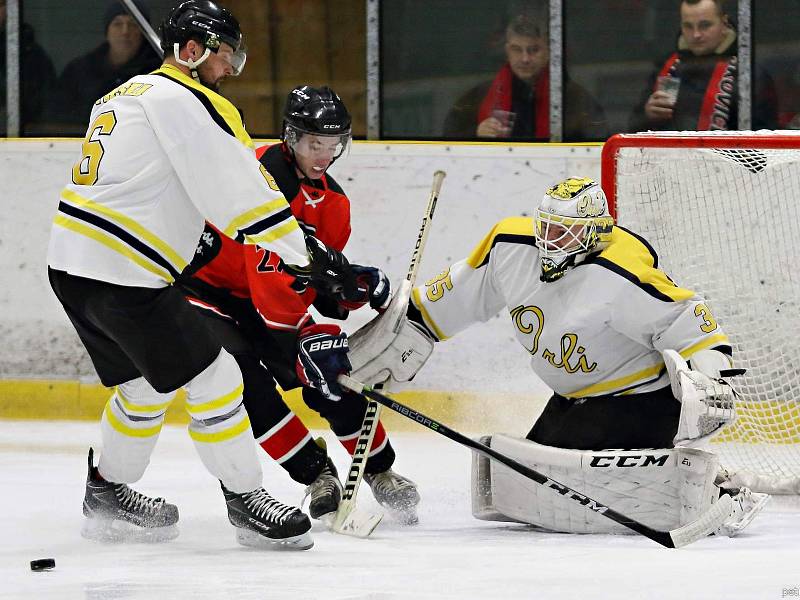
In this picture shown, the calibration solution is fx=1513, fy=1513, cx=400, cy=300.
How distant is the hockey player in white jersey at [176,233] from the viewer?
290cm

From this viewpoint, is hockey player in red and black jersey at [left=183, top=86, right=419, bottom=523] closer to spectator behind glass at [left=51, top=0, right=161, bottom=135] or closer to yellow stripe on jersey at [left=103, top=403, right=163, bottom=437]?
yellow stripe on jersey at [left=103, top=403, right=163, bottom=437]

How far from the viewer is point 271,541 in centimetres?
304

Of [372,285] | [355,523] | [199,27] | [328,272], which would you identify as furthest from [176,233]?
[355,523]

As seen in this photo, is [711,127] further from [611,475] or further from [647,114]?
[611,475]

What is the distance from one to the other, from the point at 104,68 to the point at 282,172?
2.16 m

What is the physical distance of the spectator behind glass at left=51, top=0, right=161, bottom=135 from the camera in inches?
211

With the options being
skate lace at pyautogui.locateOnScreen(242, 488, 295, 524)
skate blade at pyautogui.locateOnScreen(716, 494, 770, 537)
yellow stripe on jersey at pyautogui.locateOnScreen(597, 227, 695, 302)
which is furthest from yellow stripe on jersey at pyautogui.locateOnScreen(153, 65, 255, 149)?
skate blade at pyautogui.locateOnScreen(716, 494, 770, 537)

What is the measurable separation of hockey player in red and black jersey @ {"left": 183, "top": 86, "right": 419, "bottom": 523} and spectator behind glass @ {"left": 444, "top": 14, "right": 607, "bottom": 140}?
166 cm

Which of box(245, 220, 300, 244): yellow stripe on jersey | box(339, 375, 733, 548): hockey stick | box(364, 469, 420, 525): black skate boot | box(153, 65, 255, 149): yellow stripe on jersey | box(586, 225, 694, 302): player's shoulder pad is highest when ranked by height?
box(153, 65, 255, 149): yellow stripe on jersey

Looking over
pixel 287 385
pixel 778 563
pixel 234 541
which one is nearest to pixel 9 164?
pixel 287 385

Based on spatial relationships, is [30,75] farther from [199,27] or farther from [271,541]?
[271,541]

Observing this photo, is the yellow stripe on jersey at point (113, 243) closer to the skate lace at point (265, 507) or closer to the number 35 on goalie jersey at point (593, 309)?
the skate lace at point (265, 507)

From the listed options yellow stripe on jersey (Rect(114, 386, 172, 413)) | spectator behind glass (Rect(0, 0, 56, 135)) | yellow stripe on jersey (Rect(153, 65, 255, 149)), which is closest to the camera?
yellow stripe on jersey (Rect(153, 65, 255, 149))

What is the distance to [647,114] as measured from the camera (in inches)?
199
